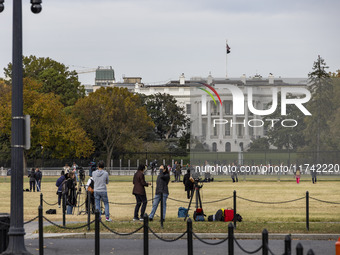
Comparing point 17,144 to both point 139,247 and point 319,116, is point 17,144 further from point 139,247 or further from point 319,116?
point 319,116

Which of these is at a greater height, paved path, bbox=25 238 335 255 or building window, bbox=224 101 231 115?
building window, bbox=224 101 231 115

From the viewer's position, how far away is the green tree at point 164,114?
134m

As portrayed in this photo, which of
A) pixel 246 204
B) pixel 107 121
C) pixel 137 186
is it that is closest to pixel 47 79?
pixel 107 121

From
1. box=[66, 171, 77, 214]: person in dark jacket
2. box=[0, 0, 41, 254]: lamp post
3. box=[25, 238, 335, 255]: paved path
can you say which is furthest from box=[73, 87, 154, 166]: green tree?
box=[0, 0, 41, 254]: lamp post

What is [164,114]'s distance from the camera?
136500 mm

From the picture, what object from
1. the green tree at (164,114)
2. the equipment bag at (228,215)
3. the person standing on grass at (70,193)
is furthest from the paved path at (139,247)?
the green tree at (164,114)

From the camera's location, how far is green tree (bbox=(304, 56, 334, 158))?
83750 millimetres

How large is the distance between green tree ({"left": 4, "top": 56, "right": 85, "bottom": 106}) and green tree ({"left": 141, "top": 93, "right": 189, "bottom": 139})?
26.2m

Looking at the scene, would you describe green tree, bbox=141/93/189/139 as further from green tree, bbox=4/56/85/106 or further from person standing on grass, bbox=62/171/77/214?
person standing on grass, bbox=62/171/77/214

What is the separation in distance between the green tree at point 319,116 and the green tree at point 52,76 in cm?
3404

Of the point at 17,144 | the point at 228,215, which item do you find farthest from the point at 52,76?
the point at 17,144

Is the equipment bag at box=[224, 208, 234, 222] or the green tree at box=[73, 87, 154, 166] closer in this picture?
the equipment bag at box=[224, 208, 234, 222]

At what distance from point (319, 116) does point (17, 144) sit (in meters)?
72.7

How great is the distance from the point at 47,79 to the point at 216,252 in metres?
88.7
